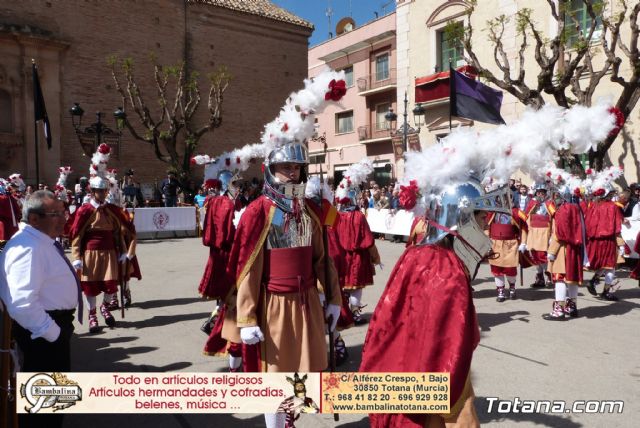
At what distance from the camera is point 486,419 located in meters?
3.94

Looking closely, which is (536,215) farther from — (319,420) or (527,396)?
(319,420)

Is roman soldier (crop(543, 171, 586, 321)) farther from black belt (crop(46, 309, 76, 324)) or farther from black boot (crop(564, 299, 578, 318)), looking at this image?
black belt (crop(46, 309, 76, 324))

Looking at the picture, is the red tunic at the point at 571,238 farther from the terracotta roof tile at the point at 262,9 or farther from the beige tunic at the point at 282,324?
the terracotta roof tile at the point at 262,9

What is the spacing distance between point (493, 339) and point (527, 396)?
5.55 ft

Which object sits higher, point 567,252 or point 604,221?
point 604,221

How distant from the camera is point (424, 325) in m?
2.17

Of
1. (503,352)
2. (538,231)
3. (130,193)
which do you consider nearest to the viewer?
(503,352)

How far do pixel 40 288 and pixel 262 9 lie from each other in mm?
34562

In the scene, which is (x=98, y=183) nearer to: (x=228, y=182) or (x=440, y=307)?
(x=228, y=182)

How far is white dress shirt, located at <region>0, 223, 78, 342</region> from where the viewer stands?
277cm

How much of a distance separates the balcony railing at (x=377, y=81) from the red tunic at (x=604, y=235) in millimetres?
A: 20181

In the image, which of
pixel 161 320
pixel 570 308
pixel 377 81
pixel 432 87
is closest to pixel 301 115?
pixel 161 320

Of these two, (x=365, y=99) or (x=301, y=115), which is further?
(x=365, y=99)

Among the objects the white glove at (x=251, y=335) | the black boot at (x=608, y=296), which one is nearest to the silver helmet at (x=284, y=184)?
the white glove at (x=251, y=335)
